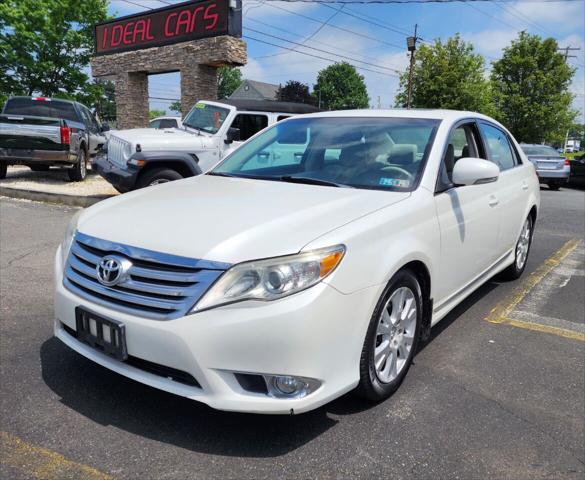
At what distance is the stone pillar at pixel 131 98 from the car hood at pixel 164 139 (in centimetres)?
900

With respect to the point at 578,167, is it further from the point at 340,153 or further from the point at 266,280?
the point at 266,280

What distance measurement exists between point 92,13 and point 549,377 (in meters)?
28.0

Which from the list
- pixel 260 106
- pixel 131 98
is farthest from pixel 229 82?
pixel 260 106

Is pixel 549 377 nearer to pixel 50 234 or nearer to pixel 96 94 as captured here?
pixel 50 234

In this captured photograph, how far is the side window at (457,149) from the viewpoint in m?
3.36

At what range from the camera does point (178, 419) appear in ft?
8.59

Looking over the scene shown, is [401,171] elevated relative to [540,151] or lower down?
elevated

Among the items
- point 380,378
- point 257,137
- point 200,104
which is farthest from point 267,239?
point 200,104

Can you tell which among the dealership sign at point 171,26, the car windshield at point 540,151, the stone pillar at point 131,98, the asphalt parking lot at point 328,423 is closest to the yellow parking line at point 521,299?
the asphalt parking lot at point 328,423

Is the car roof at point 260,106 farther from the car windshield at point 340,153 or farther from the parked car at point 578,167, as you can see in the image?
the parked car at point 578,167

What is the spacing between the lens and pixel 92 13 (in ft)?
84.2

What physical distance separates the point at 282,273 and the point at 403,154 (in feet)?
5.13

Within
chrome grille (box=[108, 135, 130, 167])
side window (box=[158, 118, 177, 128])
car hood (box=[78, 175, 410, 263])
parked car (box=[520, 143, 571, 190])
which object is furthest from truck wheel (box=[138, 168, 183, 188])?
parked car (box=[520, 143, 571, 190])

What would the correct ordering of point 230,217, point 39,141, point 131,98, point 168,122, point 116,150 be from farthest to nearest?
point 168,122
point 131,98
point 39,141
point 116,150
point 230,217
